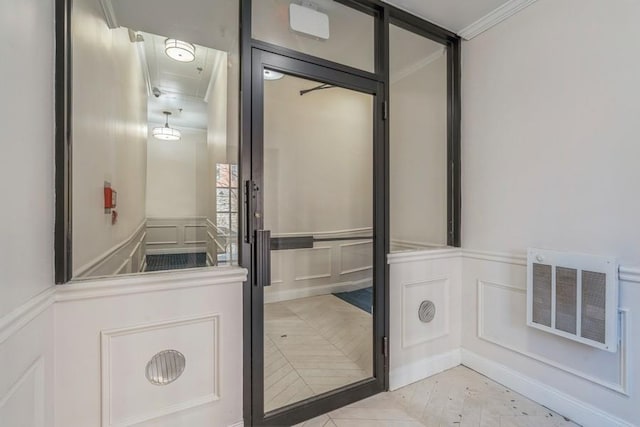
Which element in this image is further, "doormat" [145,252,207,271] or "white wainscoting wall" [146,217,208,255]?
"white wainscoting wall" [146,217,208,255]

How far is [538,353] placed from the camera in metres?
2.03

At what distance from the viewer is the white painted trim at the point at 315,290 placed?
211cm

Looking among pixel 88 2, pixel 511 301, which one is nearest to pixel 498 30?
pixel 511 301

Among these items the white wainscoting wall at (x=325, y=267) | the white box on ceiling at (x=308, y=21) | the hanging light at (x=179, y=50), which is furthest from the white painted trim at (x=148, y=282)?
the hanging light at (x=179, y=50)

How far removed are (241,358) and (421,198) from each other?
6.07 feet

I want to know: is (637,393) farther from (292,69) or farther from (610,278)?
(292,69)

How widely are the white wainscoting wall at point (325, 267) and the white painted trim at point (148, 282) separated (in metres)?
0.52

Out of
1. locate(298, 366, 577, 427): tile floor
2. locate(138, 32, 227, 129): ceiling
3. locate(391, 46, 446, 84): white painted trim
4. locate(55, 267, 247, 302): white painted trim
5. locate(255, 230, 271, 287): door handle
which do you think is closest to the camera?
locate(55, 267, 247, 302): white painted trim

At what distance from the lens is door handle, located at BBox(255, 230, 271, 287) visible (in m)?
1.70

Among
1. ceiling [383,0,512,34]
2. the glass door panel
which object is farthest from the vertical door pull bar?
ceiling [383,0,512,34]

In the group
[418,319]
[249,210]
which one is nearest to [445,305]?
[418,319]

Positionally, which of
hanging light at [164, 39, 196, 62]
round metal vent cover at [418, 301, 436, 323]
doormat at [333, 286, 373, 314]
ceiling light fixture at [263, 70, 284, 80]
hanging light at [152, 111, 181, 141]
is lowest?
round metal vent cover at [418, 301, 436, 323]

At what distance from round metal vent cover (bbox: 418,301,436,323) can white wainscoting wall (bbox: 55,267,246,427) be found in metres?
1.40

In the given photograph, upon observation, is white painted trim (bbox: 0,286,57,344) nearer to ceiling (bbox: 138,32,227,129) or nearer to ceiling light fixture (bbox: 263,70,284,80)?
ceiling light fixture (bbox: 263,70,284,80)
